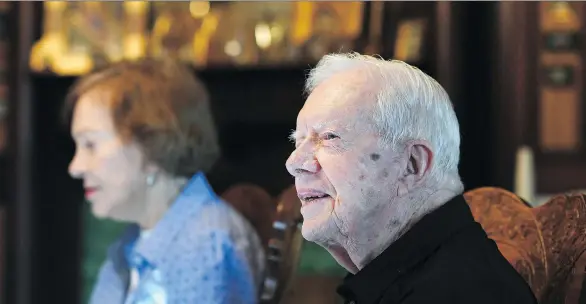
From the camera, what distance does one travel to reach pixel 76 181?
10.2ft

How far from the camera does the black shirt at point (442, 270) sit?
3.18 feet

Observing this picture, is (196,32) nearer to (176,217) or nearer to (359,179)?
(176,217)

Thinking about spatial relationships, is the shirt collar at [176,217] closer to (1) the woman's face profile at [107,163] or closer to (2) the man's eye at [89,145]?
(1) the woman's face profile at [107,163]

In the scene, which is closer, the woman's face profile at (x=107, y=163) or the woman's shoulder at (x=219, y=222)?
the woman's shoulder at (x=219, y=222)

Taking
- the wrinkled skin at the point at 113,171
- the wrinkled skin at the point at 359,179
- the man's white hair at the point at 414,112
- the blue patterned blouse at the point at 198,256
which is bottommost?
the blue patterned blouse at the point at 198,256

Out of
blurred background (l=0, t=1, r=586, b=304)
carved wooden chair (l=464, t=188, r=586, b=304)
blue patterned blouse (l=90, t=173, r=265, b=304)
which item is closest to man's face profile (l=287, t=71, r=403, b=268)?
carved wooden chair (l=464, t=188, r=586, b=304)

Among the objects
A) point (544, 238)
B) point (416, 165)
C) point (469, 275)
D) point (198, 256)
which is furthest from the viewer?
point (198, 256)

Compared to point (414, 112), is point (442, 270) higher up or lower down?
lower down

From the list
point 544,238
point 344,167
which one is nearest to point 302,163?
point 344,167

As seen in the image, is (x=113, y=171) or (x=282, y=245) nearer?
(x=282, y=245)

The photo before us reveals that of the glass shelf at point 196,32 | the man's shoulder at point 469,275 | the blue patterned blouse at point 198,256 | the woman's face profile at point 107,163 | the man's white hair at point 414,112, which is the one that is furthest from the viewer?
the glass shelf at point 196,32

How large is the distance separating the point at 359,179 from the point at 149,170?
714 mm

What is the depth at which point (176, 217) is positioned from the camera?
1573 millimetres

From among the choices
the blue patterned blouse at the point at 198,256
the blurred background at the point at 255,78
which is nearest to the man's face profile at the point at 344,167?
the blue patterned blouse at the point at 198,256
